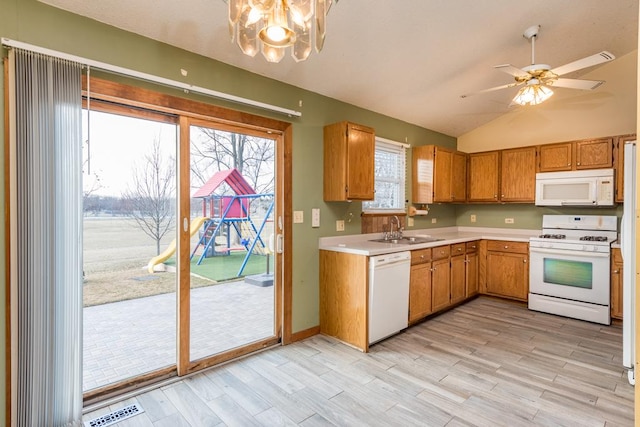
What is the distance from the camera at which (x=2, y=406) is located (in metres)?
1.80

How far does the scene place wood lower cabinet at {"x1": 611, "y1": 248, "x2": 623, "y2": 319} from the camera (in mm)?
3697

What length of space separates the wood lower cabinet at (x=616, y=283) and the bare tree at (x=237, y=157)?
13.1ft

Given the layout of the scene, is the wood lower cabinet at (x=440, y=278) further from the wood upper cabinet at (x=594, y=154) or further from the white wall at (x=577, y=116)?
the white wall at (x=577, y=116)

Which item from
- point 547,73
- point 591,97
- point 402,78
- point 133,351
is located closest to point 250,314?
point 133,351

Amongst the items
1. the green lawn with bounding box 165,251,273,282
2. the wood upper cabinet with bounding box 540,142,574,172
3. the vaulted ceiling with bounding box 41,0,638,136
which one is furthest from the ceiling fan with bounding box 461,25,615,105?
the green lawn with bounding box 165,251,273,282

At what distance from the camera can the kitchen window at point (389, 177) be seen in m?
4.24

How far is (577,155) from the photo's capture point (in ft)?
13.9

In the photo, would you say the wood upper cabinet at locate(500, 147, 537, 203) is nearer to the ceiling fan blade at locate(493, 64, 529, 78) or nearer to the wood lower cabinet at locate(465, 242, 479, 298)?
the wood lower cabinet at locate(465, 242, 479, 298)

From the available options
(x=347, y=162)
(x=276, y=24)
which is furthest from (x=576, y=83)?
(x=276, y=24)

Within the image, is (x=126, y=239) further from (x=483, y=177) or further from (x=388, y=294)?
(x=483, y=177)

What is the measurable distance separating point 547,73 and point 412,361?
111 inches

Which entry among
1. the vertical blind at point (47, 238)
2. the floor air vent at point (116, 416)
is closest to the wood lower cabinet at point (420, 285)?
the floor air vent at point (116, 416)

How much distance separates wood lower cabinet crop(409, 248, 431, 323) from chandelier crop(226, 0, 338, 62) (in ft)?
8.68

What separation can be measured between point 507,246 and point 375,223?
2.03m
